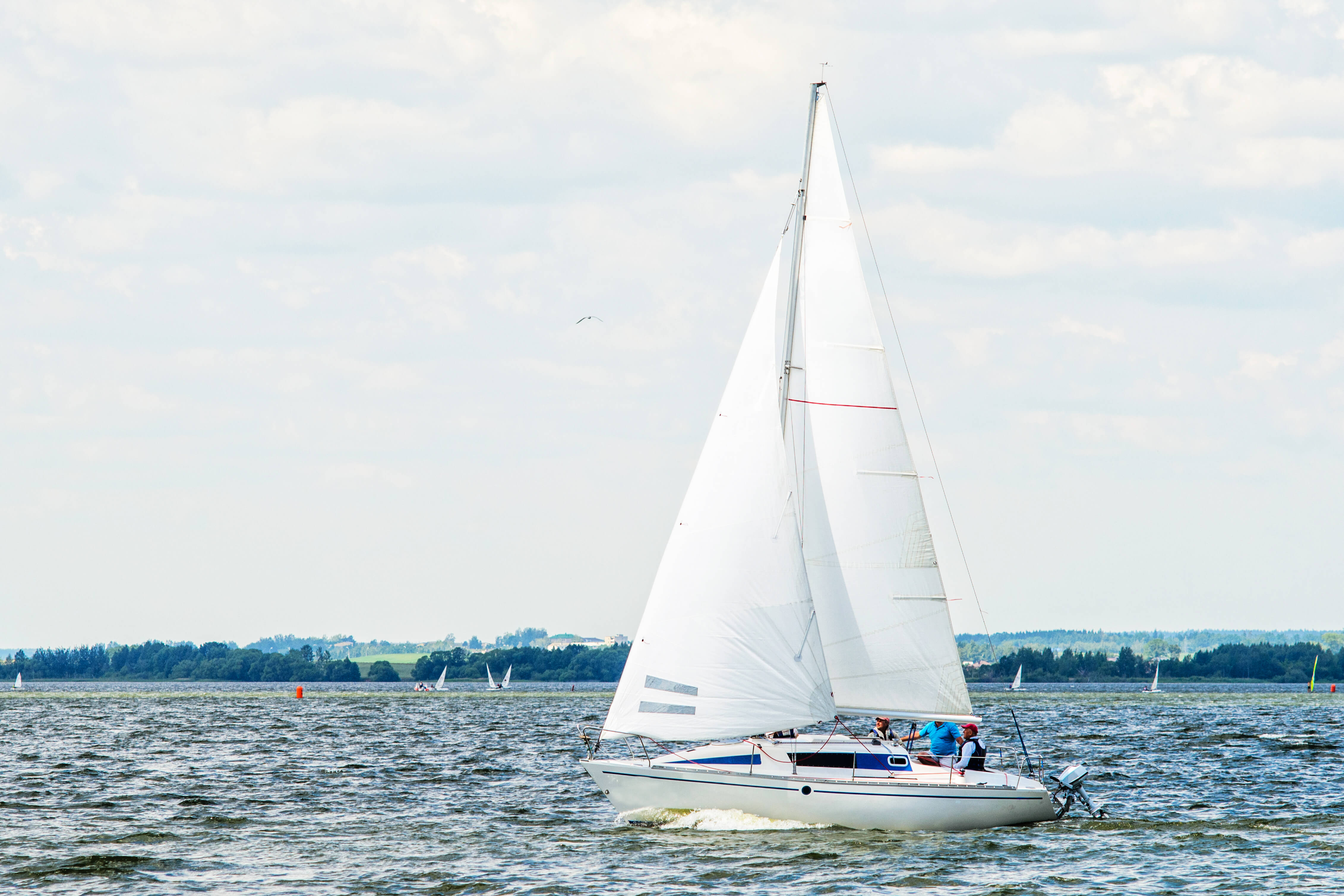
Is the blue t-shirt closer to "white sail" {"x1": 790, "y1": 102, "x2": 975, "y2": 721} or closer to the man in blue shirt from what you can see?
the man in blue shirt

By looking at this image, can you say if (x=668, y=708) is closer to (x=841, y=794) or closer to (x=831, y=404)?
(x=841, y=794)

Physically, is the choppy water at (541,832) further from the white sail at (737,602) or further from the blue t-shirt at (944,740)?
the white sail at (737,602)

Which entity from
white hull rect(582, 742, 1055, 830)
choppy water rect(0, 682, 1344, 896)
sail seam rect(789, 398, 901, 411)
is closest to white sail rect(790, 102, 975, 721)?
sail seam rect(789, 398, 901, 411)

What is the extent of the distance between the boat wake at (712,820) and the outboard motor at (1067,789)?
590 cm

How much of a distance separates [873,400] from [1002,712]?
92.6 metres

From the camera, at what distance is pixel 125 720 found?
113250mm

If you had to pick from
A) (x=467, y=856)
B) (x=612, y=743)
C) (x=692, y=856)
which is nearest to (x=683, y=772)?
(x=692, y=856)

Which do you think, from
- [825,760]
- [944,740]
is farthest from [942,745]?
[825,760]

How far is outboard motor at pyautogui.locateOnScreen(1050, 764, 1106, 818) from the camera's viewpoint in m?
37.3

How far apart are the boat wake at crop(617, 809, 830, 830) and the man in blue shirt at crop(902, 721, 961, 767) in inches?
126

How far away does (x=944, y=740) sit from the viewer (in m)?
36.9

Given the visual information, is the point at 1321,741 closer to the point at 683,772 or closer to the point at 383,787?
the point at 383,787

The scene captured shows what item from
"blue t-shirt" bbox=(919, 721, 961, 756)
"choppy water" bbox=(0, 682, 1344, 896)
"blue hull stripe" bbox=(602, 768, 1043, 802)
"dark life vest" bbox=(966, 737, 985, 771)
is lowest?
"choppy water" bbox=(0, 682, 1344, 896)

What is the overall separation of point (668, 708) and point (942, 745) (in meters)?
6.45
